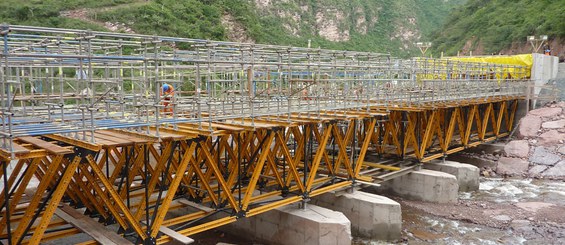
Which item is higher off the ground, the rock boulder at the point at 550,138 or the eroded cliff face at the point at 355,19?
the eroded cliff face at the point at 355,19

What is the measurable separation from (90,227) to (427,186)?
13.2 meters

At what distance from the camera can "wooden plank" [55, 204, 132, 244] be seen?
884 cm

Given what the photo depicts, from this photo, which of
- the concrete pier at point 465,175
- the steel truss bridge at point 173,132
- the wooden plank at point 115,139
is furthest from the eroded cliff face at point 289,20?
the wooden plank at point 115,139

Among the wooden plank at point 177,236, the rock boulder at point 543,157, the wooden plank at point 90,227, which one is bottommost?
the rock boulder at point 543,157

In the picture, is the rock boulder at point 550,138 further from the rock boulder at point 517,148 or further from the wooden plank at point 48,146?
the wooden plank at point 48,146

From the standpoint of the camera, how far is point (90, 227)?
956 cm

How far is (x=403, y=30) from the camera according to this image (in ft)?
301

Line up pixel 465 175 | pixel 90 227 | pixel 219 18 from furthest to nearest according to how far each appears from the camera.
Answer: pixel 219 18, pixel 465 175, pixel 90 227

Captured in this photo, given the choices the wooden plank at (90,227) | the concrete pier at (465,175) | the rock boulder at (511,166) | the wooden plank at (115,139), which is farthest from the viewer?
the rock boulder at (511,166)

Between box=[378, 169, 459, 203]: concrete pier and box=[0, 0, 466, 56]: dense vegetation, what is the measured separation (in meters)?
30.5

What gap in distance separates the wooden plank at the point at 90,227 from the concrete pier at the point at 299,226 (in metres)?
5.29

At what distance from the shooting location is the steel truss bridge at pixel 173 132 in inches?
326

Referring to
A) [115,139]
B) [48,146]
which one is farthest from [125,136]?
[48,146]

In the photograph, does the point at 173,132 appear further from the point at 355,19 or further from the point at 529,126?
the point at 355,19
